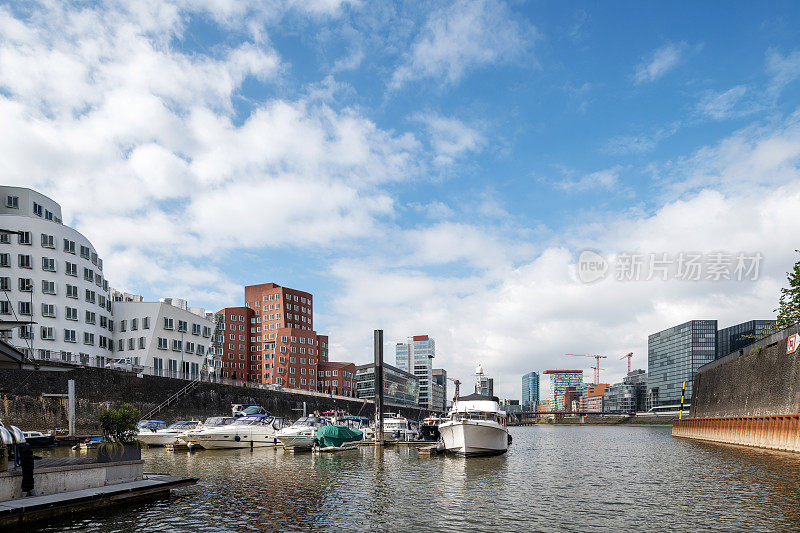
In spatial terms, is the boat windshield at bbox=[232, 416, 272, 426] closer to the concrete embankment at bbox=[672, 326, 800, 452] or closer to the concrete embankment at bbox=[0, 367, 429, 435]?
the concrete embankment at bbox=[0, 367, 429, 435]

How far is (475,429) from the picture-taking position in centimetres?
5119

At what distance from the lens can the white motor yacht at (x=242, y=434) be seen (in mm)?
59812

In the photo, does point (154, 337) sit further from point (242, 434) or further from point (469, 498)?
point (469, 498)

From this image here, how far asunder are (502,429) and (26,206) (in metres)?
74.9

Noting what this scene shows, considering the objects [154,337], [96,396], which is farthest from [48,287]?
[96,396]

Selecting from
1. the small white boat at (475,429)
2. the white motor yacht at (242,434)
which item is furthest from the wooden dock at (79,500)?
the white motor yacht at (242,434)

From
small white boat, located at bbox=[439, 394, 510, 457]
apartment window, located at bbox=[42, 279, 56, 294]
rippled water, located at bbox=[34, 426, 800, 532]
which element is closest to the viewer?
rippled water, located at bbox=[34, 426, 800, 532]

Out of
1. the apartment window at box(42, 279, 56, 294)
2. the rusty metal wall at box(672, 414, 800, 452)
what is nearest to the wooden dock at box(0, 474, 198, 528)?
the rusty metal wall at box(672, 414, 800, 452)

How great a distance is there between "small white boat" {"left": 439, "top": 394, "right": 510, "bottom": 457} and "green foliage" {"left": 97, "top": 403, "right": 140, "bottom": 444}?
1230 inches

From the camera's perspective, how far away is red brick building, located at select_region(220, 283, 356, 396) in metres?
159

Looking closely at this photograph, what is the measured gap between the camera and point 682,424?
355 ft

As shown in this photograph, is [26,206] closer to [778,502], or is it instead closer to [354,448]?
[354,448]

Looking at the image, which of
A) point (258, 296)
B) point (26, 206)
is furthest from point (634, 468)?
point (258, 296)

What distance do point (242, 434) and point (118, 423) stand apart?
1519 inches
